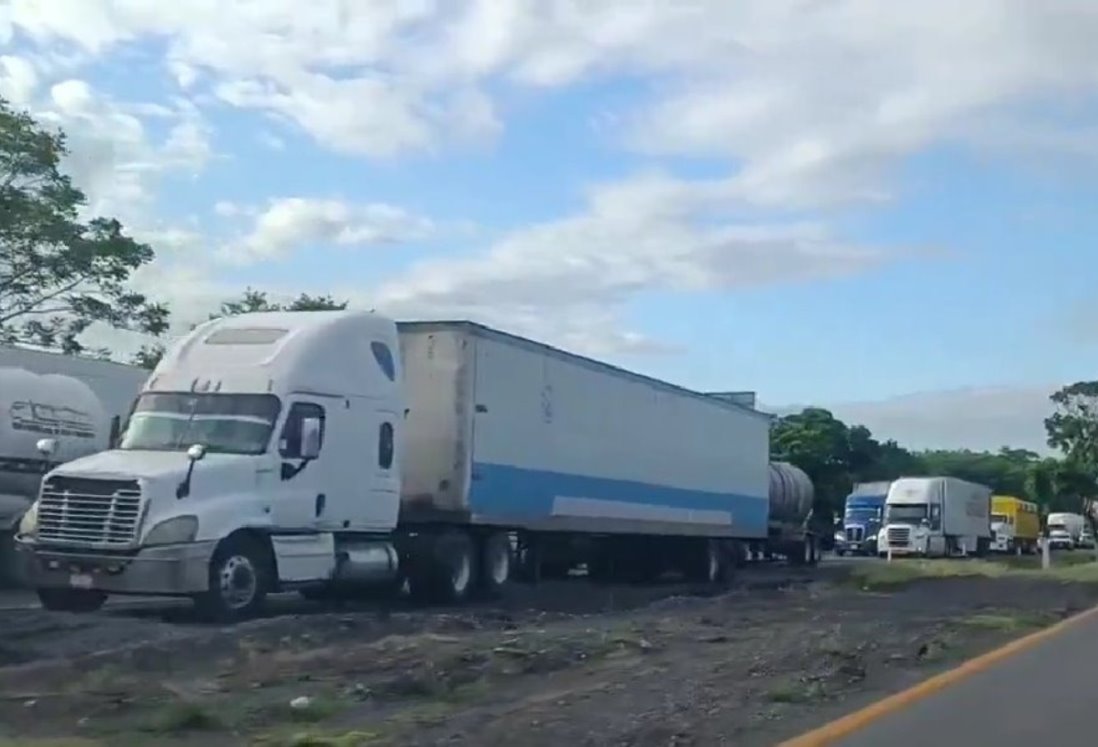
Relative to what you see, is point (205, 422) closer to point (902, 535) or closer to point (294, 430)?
point (294, 430)

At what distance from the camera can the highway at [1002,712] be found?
1121cm

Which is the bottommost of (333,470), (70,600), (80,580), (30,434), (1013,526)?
(70,600)

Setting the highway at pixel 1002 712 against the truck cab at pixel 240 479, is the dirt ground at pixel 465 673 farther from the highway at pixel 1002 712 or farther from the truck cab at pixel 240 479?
the truck cab at pixel 240 479

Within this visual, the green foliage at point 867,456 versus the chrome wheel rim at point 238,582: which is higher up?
the green foliage at point 867,456

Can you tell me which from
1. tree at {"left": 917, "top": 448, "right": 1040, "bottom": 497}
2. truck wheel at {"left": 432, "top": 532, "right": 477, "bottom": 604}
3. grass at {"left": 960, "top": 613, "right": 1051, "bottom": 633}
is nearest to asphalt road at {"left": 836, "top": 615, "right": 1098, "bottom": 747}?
grass at {"left": 960, "top": 613, "right": 1051, "bottom": 633}

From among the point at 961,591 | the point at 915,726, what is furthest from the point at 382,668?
the point at 961,591

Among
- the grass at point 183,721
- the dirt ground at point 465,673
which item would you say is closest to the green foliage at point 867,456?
the dirt ground at point 465,673

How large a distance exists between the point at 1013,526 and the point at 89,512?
73.2 metres

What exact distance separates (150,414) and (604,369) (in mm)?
11356

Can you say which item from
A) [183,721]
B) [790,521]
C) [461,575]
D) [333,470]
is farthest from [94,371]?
[790,521]

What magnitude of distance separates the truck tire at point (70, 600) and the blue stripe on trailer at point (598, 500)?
19.9 feet

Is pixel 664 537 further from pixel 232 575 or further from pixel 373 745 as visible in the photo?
pixel 373 745

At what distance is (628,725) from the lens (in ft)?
37.0

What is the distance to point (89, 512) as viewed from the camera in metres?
18.4
